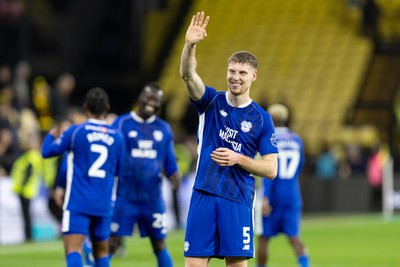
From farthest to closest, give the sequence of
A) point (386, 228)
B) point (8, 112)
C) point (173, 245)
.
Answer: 1. point (386, 228)
2. point (8, 112)
3. point (173, 245)

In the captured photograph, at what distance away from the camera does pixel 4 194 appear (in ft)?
66.0

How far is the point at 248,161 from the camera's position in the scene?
894 centimetres

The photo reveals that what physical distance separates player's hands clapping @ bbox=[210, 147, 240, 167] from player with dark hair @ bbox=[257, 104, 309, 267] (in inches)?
215

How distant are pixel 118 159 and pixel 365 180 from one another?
61.5 feet

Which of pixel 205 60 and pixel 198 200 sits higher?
pixel 205 60

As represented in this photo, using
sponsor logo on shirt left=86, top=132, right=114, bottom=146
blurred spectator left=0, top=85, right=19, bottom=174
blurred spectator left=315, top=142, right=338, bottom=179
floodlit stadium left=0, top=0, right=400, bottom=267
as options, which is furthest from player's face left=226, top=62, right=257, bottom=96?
blurred spectator left=315, top=142, right=338, bottom=179

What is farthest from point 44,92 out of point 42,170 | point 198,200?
point 198,200

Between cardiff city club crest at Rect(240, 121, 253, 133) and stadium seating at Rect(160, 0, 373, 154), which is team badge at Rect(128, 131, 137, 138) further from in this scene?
stadium seating at Rect(160, 0, 373, 154)

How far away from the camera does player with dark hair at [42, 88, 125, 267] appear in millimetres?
11492

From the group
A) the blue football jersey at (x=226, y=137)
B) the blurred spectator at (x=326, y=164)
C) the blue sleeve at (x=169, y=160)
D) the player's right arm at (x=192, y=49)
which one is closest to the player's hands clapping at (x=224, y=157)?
the blue football jersey at (x=226, y=137)

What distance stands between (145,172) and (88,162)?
141cm

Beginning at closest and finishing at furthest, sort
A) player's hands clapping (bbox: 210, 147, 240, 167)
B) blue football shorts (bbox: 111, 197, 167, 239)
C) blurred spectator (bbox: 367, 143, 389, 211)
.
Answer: player's hands clapping (bbox: 210, 147, 240, 167) < blue football shorts (bbox: 111, 197, 167, 239) < blurred spectator (bbox: 367, 143, 389, 211)

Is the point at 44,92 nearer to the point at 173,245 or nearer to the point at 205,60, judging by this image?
the point at 173,245

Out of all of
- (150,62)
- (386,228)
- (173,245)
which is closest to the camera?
(173,245)
